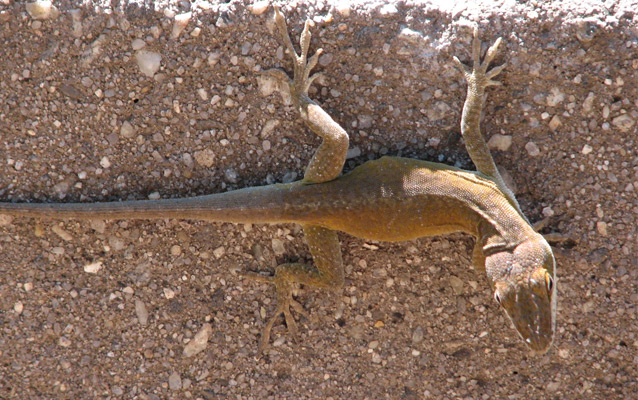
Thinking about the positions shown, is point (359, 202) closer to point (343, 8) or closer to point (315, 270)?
point (315, 270)

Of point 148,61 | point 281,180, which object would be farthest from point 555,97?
point 148,61

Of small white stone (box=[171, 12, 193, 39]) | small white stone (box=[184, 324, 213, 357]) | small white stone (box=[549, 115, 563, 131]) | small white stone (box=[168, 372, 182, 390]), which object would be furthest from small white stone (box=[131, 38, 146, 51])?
small white stone (box=[549, 115, 563, 131])

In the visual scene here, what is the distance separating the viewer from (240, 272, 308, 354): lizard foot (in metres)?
3.79

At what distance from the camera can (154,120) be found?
3.84m

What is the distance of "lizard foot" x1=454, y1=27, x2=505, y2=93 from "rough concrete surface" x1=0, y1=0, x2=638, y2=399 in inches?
4.1

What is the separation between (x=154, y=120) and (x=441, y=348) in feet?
8.53

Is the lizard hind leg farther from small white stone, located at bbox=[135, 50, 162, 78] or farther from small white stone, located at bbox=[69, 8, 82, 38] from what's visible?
small white stone, located at bbox=[69, 8, 82, 38]

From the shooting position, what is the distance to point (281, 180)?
3.84m

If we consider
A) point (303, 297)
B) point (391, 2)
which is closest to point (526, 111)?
point (391, 2)

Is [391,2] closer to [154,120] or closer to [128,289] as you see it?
[154,120]

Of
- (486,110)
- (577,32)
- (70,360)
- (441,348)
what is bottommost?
(70,360)

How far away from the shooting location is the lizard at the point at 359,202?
3490 mm

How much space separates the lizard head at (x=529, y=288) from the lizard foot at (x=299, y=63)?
1678mm

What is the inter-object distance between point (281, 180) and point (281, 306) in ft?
2.91
